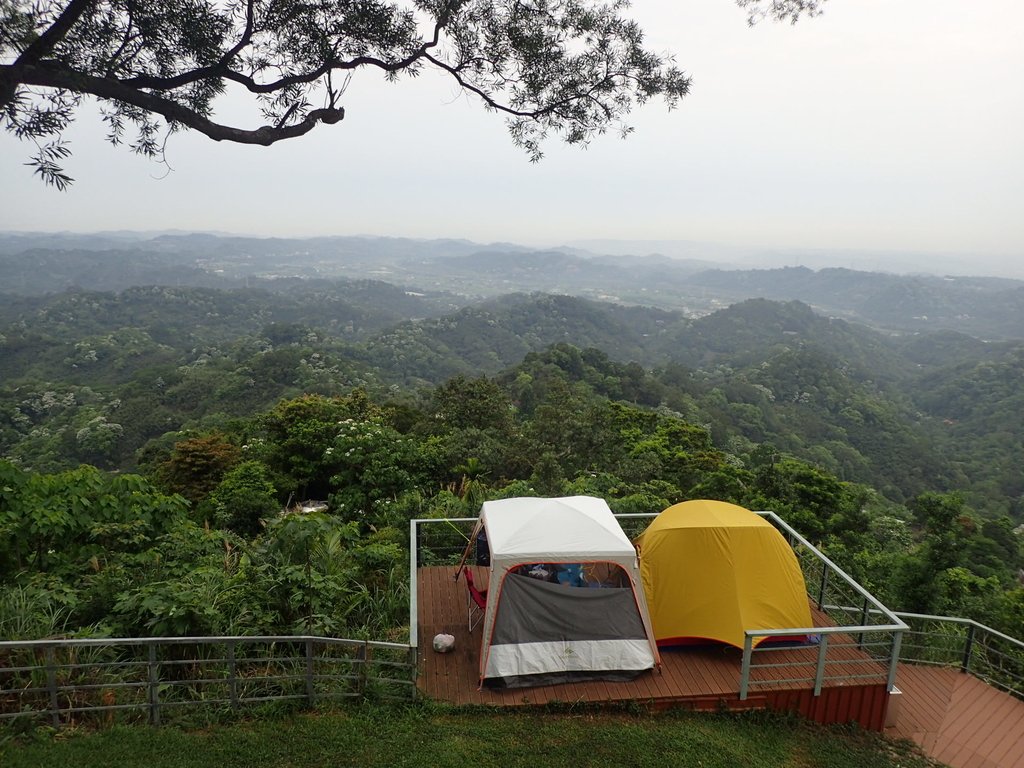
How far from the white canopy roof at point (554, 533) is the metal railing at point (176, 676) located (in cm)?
140

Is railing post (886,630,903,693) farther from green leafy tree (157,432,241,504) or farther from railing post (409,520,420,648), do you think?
green leafy tree (157,432,241,504)

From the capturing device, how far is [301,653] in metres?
5.91

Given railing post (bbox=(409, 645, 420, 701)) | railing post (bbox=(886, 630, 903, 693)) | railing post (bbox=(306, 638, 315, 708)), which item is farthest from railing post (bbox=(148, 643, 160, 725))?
railing post (bbox=(886, 630, 903, 693))

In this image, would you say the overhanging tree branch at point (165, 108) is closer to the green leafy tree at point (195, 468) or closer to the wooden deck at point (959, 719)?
the wooden deck at point (959, 719)

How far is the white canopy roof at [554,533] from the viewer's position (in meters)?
5.95

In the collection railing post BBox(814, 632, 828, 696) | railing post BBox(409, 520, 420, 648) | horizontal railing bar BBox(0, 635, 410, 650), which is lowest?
railing post BBox(814, 632, 828, 696)

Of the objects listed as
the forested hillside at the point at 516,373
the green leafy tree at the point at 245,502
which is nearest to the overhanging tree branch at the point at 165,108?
the green leafy tree at the point at 245,502

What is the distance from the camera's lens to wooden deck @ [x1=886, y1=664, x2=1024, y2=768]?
6074 mm

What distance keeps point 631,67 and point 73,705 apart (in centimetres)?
818

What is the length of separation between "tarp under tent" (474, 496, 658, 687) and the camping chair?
0.63m

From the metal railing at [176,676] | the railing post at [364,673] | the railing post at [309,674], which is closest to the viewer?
the metal railing at [176,676]

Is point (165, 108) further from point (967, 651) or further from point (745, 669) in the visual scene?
point (967, 651)

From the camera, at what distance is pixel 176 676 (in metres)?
5.42

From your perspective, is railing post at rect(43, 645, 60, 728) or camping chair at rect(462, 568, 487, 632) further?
camping chair at rect(462, 568, 487, 632)
